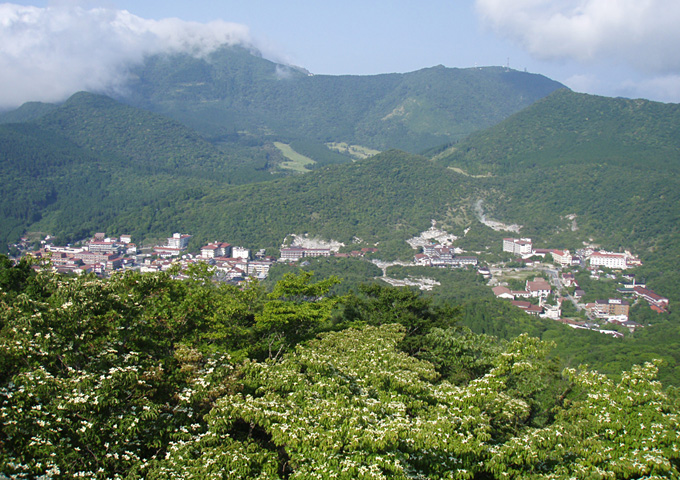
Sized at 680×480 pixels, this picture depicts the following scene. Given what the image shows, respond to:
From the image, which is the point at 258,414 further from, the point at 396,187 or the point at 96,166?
the point at 96,166

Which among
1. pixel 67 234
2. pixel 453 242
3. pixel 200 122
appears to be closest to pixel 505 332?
pixel 453 242

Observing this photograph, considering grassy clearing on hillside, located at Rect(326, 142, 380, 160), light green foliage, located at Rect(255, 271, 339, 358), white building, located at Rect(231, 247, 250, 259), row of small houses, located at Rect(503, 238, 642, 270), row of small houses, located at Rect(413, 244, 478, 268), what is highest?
grassy clearing on hillside, located at Rect(326, 142, 380, 160)

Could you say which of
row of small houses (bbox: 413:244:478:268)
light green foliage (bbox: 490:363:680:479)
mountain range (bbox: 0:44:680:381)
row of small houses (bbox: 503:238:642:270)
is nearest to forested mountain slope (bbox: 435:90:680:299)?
mountain range (bbox: 0:44:680:381)

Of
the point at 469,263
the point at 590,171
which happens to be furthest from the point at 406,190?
the point at 590,171

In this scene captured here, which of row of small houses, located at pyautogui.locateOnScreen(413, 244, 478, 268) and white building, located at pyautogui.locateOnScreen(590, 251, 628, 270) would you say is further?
row of small houses, located at pyautogui.locateOnScreen(413, 244, 478, 268)

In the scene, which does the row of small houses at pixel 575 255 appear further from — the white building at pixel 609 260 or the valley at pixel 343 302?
the valley at pixel 343 302

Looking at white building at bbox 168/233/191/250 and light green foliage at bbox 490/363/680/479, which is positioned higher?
→ light green foliage at bbox 490/363/680/479

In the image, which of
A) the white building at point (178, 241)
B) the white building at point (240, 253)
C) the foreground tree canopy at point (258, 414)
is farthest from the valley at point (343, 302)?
the white building at point (178, 241)

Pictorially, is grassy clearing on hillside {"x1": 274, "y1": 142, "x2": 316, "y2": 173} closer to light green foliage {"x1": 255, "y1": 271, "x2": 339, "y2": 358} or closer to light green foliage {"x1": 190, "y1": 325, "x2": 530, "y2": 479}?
light green foliage {"x1": 255, "y1": 271, "x2": 339, "y2": 358}
